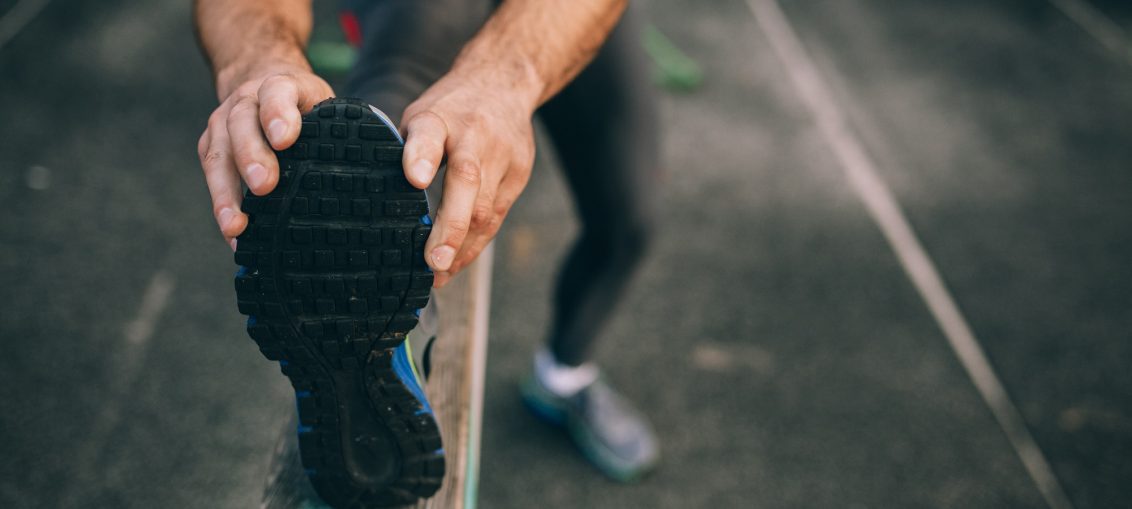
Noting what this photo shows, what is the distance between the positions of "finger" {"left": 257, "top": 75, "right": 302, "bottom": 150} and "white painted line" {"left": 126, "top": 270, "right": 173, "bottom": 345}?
1243mm

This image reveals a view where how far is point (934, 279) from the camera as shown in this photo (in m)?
1.95

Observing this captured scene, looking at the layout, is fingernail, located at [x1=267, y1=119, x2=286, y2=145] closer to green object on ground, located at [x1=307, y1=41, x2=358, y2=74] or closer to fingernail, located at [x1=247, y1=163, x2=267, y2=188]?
fingernail, located at [x1=247, y1=163, x2=267, y2=188]

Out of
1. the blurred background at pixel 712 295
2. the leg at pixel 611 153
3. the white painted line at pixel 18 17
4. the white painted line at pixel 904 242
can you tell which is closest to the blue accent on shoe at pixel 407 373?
the leg at pixel 611 153

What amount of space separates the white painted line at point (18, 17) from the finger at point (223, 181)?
2448 mm

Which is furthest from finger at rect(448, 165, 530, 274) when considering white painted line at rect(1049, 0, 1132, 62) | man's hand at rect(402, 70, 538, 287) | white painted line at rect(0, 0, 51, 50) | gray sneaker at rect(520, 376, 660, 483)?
white painted line at rect(1049, 0, 1132, 62)

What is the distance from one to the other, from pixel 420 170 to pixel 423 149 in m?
0.02

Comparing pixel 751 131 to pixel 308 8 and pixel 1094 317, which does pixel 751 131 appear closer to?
pixel 1094 317

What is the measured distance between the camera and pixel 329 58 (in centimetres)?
242

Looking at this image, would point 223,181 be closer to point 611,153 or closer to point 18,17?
point 611,153

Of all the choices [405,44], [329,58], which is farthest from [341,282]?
[329,58]

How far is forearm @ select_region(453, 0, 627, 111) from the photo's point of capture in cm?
75

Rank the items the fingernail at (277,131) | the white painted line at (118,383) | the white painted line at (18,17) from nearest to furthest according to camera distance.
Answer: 1. the fingernail at (277,131)
2. the white painted line at (118,383)
3. the white painted line at (18,17)

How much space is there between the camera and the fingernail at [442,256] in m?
0.57

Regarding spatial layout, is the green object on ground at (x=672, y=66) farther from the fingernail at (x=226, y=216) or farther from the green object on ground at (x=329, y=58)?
the fingernail at (x=226, y=216)
